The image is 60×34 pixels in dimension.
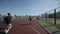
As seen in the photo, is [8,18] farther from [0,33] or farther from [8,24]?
[0,33]

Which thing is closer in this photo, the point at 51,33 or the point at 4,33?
the point at 4,33

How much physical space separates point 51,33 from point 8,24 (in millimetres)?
3538

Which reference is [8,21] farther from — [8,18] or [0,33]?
[0,33]

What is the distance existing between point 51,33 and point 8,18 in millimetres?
3674

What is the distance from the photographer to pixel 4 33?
497 inches

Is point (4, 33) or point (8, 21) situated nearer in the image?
point (4, 33)

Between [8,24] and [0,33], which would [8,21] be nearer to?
[8,24]

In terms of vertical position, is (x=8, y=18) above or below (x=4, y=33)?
above

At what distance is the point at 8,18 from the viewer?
14.1 meters

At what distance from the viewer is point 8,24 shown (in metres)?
14.0

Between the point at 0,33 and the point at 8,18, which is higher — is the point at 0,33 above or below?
below

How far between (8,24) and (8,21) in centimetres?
24

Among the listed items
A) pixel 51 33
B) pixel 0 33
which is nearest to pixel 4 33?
pixel 0 33

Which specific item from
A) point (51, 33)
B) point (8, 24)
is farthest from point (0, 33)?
point (51, 33)
